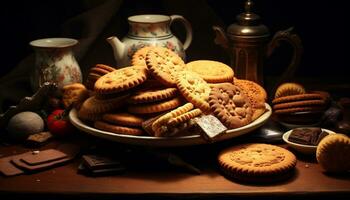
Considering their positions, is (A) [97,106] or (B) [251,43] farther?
(B) [251,43]

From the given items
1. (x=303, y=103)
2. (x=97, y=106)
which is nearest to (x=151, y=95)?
(x=97, y=106)

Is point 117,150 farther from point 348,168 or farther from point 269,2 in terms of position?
point 269,2

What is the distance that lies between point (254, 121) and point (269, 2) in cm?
58

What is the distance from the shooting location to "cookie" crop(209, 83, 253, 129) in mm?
1286

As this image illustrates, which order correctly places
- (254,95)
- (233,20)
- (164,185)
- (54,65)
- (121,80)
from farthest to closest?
(233,20), (54,65), (254,95), (121,80), (164,185)

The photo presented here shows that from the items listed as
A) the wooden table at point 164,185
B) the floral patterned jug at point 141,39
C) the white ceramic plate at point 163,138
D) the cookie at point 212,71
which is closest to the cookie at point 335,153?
the wooden table at point 164,185

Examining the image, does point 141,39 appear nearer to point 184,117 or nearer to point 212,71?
point 212,71

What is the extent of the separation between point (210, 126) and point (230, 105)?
0.12 metres

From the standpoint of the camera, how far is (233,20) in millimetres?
1846

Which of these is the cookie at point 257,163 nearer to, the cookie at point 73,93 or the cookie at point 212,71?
the cookie at point 212,71

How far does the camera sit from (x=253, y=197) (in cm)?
117

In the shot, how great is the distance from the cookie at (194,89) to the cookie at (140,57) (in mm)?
117

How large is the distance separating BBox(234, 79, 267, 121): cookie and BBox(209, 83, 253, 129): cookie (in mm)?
33

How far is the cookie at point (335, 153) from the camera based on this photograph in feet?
3.98
